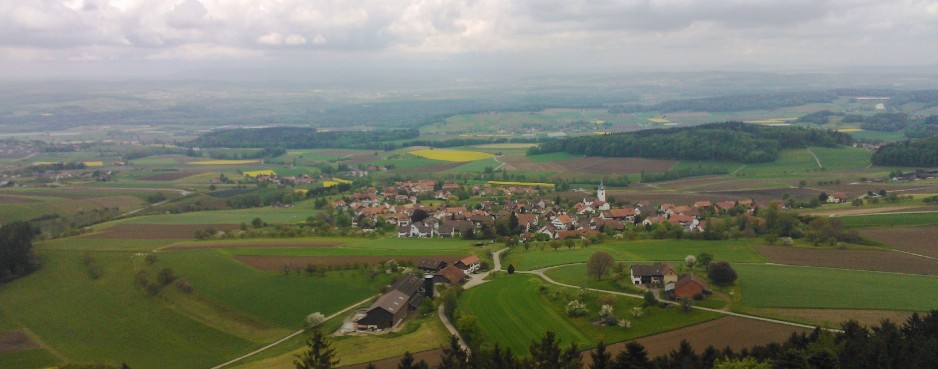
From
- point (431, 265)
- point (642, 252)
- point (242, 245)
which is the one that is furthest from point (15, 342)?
point (642, 252)

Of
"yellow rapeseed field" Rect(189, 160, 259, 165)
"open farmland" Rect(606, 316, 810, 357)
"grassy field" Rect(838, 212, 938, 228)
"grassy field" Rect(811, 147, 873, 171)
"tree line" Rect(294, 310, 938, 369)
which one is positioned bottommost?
"grassy field" Rect(811, 147, 873, 171)

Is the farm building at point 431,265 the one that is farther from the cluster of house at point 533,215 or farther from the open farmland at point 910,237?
the open farmland at point 910,237

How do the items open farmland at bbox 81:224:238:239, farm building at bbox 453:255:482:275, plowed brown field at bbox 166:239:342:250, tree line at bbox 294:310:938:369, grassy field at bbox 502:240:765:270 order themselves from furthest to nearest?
1. open farmland at bbox 81:224:238:239
2. plowed brown field at bbox 166:239:342:250
3. farm building at bbox 453:255:482:275
4. grassy field at bbox 502:240:765:270
5. tree line at bbox 294:310:938:369

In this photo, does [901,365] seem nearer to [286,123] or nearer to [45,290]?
[45,290]

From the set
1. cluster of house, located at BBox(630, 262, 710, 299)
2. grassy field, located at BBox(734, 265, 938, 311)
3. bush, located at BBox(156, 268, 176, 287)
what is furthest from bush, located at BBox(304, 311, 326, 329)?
grassy field, located at BBox(734, 265, 938, 311)

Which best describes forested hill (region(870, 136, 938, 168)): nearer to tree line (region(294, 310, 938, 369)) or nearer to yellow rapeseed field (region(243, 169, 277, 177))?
tree line (region(294, 310, 938, 369))

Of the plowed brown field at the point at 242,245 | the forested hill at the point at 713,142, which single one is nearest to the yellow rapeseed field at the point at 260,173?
the forested hill at the point at 713,142
